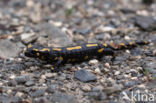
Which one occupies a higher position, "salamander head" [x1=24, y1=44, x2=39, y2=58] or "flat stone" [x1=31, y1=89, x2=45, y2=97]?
"salamander head" [x1=24, y1=44, x2=39, y2=58]

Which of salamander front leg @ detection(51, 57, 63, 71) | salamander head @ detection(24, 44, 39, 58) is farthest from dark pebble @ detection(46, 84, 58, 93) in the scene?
salamander head @ detection(24, 44, 39, 58)

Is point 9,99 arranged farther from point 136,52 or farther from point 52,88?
point 136,52

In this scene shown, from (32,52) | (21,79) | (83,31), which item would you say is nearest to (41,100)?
(21,79)

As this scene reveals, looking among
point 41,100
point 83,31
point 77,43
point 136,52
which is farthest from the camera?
point 83,31

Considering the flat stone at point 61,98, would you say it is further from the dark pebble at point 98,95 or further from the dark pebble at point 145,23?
the dark pebble at point 145,23

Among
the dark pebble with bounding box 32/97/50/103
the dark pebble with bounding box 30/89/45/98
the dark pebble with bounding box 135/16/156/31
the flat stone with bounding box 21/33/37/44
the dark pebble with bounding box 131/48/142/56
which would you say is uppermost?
the dark pebble with bounding box 135/16/156/31

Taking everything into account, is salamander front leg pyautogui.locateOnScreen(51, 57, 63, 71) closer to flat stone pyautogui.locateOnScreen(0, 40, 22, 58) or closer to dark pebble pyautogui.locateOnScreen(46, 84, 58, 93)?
dark pebble pyautogui.locateOnScreen(46, 84, 58, 93)

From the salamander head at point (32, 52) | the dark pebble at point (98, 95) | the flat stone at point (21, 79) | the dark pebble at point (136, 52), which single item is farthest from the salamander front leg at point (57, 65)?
the dark pebble at point (136, 52)
